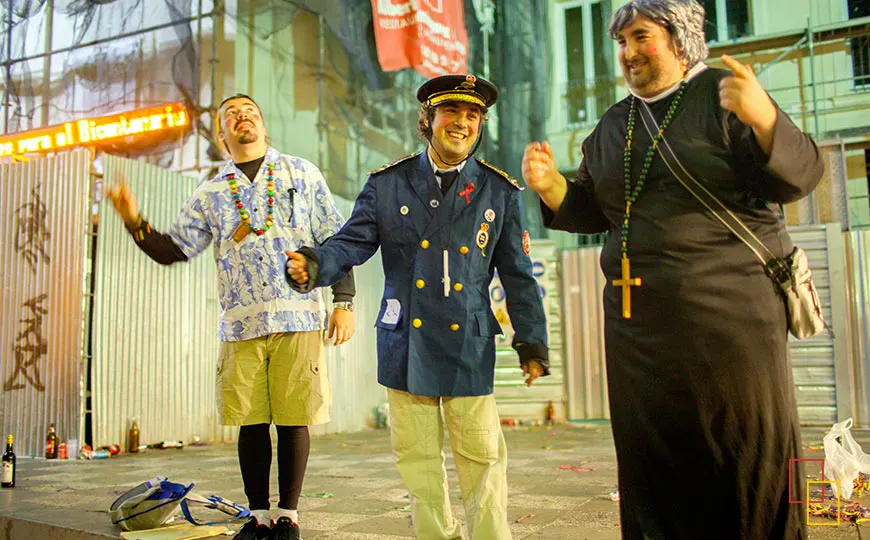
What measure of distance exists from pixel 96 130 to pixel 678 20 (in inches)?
472

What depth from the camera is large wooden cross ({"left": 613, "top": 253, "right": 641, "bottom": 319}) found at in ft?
8.02

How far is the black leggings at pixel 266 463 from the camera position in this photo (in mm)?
3850

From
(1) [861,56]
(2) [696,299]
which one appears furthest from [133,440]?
(1) [861,56]

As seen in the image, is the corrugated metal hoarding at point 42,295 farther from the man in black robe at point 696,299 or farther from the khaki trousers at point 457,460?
the man in black robe at point 696,299

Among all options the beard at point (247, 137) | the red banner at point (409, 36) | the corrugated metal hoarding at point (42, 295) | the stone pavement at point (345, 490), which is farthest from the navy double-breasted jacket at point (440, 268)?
the red banner at point (409, 36)

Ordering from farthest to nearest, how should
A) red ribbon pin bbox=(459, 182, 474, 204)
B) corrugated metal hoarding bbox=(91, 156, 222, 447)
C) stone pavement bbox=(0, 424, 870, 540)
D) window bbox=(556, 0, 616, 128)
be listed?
window bbox=(556, 0, 616, 128), corrugated metal hoarding bbox=(91, 156, 222, 447), stone pavement bbox=(0, 424, 870, 540), red ribbon pin bbox=(459, 182, 474, 204)

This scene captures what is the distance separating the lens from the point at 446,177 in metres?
3.33

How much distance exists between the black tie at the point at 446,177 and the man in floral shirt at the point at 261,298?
38.1 inches

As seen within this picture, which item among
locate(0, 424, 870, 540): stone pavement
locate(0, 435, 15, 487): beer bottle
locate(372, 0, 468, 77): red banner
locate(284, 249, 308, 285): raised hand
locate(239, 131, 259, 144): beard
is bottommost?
locate(0, 424, 870, 540): stone pavement

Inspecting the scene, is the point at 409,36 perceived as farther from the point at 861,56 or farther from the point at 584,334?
the point at 861,56

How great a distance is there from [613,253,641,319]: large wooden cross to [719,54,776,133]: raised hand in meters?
0.56

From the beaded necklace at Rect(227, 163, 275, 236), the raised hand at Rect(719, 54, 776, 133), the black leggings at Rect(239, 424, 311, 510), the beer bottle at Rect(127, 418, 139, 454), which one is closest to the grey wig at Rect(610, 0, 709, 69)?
the raised hand at Rect(719, 54, 776, 133)

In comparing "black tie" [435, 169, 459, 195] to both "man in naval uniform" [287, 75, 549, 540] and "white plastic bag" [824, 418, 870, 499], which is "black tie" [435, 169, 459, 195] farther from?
"white plastic bag" [824, 418, 870, 499]

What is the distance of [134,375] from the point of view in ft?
29.8
